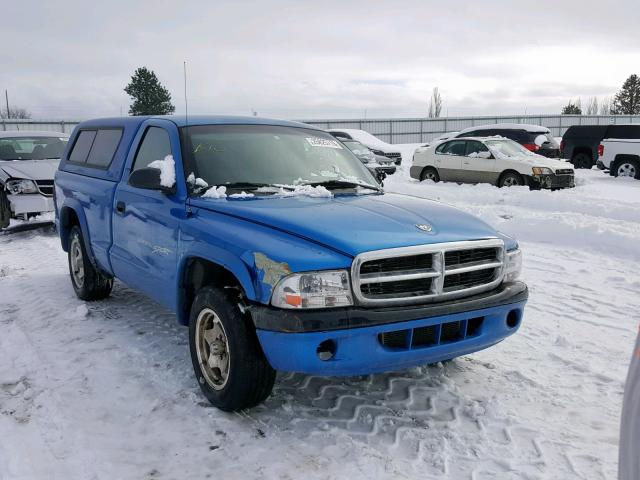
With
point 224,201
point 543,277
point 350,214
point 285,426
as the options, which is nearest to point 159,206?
point 224,201

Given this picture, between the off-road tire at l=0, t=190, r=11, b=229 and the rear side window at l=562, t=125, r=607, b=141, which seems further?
the rear side window at l=562, t=125, r=607, b=141

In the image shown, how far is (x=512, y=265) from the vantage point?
3.72 metres

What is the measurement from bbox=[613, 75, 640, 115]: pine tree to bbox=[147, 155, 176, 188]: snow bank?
79.1 metres

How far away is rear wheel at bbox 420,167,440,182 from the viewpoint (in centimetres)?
1666

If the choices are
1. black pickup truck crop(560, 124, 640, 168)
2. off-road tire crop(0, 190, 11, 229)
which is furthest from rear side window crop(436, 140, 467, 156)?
off-road tire crop(0, 190, 11, 229)

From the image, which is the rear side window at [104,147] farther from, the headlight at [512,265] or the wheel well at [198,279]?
the headlight at [512,265]

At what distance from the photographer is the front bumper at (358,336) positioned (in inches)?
116

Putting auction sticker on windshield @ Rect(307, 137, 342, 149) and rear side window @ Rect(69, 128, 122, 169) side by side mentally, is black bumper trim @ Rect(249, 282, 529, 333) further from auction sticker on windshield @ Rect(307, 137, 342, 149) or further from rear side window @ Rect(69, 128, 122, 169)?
rear side window @ Rect(69, 128, 122, 169)

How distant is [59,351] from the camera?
14.5 ft

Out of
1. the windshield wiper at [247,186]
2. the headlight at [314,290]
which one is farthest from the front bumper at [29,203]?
the headlight at [314,290]

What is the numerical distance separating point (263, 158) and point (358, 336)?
5.89ft

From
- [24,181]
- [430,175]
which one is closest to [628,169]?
[430,175]

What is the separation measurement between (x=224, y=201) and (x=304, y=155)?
3.36 ft

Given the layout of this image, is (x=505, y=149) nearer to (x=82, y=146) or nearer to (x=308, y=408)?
(x=82, y=146)
